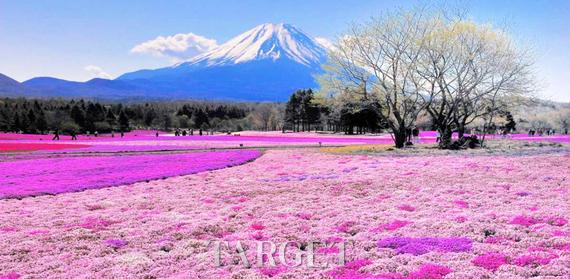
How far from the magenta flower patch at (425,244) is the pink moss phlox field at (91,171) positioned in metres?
18.7

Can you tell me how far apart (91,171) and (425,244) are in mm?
26506

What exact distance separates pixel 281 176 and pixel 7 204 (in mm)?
14639

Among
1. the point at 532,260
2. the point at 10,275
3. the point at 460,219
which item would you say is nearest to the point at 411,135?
the point at 460,219

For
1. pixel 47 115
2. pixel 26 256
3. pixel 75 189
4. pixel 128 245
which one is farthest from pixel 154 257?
pixel 47 115

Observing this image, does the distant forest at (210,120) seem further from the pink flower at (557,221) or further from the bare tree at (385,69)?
the pink flower at (557,221)

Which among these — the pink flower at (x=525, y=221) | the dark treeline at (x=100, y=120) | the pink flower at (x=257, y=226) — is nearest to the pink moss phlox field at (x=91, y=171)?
the pink flower at (x=257, y=226)

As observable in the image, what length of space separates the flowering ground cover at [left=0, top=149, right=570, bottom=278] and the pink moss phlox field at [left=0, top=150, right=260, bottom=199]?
1957mm

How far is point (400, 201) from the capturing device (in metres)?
18.8

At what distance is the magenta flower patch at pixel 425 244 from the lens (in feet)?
38.4

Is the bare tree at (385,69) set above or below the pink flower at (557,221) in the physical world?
above

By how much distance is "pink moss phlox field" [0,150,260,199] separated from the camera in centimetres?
2543

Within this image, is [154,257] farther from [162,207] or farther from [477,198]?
[477,198]

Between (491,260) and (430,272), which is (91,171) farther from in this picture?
(491,260)

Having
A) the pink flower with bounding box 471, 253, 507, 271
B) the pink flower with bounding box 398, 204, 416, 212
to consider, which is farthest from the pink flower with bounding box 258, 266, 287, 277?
the pink flower with bounding box 398, 204, 416, 212
